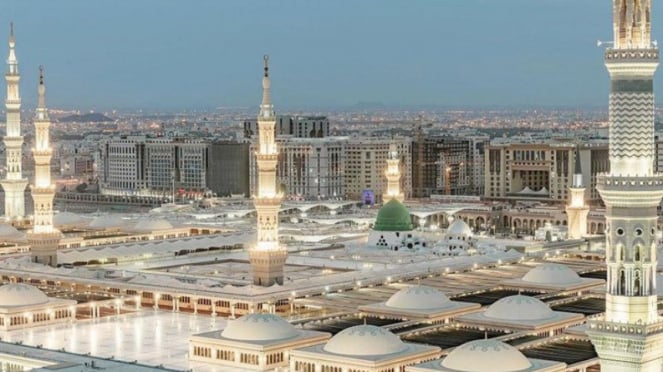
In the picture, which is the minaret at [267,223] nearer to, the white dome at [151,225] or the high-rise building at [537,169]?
the white dome at [151,225]

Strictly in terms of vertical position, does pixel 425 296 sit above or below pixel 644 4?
below

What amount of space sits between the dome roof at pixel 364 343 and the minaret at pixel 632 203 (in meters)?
9.31

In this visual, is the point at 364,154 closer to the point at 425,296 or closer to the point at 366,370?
the point at 425,296

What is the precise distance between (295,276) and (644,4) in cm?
2843

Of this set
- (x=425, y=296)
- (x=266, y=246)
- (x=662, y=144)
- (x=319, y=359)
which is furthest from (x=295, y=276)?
(x=662, y=144)

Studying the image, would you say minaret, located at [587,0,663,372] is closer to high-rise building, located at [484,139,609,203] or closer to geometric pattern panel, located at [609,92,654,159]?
geometric pattern panel, located at [609,92,654,159]

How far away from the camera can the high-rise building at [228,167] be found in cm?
14088

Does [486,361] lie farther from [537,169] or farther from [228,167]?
[228,167]

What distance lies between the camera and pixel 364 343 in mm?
35406

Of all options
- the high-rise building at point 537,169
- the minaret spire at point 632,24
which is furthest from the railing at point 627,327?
the high-rise building at point 537,169

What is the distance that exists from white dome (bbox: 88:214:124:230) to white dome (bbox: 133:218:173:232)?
4.61 ft

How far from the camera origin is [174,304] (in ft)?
157

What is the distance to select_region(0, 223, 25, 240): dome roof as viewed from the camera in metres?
68.4

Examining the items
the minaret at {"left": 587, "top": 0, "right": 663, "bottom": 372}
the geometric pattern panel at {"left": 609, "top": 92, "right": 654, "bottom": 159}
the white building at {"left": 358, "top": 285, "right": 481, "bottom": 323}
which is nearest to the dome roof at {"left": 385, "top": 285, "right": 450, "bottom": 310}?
the white building at {"left": 358, "top": 285, "right": 481, "bottom": 323}
